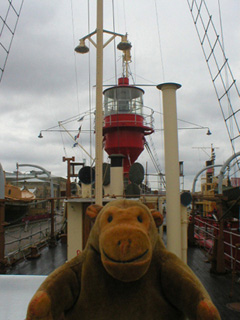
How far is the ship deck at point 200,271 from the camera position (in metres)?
6.03

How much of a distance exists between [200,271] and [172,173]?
13.6 ft

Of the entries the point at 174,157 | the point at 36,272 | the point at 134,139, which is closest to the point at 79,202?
the point at 174,157

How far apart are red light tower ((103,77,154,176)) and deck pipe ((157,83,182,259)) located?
9.98m

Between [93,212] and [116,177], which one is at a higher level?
[116,177]

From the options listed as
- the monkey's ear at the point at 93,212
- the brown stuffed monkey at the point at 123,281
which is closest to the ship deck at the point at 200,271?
the brown stuffed monkey at the point at 123,281

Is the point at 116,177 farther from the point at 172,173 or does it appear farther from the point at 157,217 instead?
the point at 157,217

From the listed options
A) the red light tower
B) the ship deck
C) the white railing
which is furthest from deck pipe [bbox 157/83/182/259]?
the red light tower

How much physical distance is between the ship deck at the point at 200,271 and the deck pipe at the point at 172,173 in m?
1.45

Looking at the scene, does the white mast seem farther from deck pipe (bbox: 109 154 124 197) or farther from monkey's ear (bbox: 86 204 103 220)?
deck pipe (bbox: 109 154 124 197)

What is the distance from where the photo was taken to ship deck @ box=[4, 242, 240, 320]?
19.8ft

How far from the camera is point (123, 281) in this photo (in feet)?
7.22

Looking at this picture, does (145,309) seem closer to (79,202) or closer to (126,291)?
(126,291)

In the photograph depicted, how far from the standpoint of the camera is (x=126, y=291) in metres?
2.30

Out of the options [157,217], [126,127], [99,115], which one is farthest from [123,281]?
[126,127]
